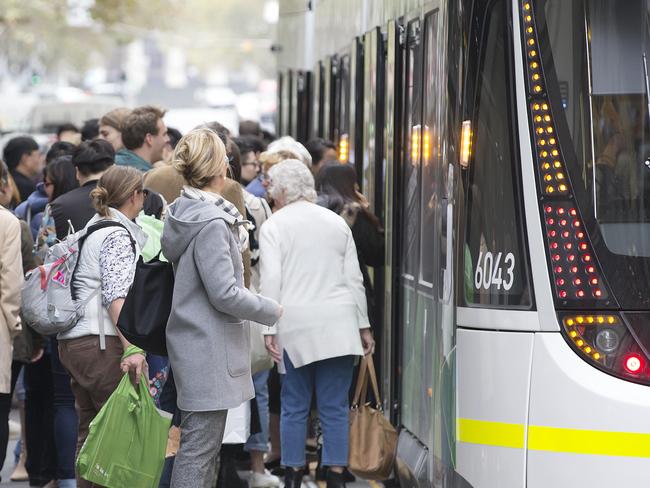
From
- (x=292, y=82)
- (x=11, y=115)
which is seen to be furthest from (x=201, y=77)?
(x=292, y=82)

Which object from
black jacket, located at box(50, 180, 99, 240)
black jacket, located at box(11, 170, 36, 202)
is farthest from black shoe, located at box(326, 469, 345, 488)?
black jacket, located at box(11, 170, 36, 202)

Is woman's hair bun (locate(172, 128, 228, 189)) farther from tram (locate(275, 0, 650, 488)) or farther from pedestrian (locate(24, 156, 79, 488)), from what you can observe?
pedestrian (locate(24, 156, 79, 488))

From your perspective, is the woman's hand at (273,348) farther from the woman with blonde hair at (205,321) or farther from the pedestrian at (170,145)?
the pedestrian at (170,145)

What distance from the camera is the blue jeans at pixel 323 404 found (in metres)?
7.82

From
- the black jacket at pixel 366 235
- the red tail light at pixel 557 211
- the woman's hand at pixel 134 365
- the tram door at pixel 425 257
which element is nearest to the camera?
the red tail light at pixel 557 211

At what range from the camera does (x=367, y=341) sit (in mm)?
7793

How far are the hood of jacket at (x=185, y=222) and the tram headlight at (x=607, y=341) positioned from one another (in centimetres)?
192

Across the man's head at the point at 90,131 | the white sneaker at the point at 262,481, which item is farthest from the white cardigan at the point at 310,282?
the man's head at the point at 90,131

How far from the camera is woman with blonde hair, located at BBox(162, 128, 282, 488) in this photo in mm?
6078

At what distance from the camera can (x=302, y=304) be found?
25.2ft

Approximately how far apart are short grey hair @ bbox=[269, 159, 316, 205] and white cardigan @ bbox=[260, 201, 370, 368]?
0.27 ft

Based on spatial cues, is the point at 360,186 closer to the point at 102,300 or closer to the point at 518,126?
the point at 102,300

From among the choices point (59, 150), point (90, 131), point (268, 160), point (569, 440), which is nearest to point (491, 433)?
point (569, 440)

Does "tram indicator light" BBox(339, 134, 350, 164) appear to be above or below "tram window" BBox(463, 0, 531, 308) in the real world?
above
